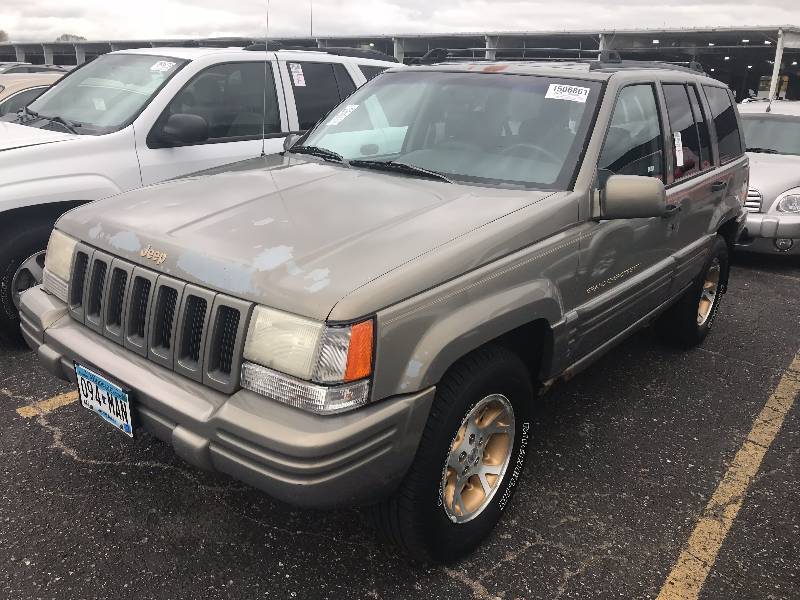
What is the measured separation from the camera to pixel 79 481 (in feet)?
9.45

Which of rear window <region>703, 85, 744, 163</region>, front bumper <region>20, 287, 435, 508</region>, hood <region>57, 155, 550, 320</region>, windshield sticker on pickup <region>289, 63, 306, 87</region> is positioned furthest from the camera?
windshield sticker on pickup <region>289, 63, 306, 87</region>

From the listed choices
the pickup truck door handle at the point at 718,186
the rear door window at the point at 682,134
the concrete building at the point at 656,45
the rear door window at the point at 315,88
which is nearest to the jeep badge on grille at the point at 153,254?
the rear door window at the point at 682,134

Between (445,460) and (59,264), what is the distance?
172 centimetres

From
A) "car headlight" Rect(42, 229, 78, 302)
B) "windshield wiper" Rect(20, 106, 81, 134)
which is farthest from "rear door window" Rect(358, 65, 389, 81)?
"car headlight" Rect(42, 229, 78, 302)

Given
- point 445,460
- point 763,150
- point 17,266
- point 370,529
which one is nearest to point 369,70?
point 17,266

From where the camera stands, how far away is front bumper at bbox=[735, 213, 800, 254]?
21.6ft

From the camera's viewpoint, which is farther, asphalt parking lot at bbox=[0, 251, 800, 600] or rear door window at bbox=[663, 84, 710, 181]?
rear door window at bbox=[663, 84, 710, 181]

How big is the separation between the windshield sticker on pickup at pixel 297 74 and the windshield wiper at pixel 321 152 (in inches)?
72.6

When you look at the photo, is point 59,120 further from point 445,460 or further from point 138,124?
point 445,460

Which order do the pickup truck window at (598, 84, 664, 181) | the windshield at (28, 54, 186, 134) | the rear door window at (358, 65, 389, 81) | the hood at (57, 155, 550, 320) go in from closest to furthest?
the hood at (57, 155, 550, 320) < the pickup truck window at (598, 84, 664, 181) < the windshield at (28, 54, 186, 134) < the rear door window at (358, 65, 389, 81)

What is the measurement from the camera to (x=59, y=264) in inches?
105

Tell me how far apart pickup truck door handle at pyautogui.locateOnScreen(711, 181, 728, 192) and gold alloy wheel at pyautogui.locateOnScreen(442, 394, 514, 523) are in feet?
7.50

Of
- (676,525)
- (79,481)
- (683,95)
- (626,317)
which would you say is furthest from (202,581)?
(683,95)

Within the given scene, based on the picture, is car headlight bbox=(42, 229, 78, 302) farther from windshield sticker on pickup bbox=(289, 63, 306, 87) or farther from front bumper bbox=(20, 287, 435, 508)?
windshield sticker on pickup bbox=(289, 63, 306, 87)
